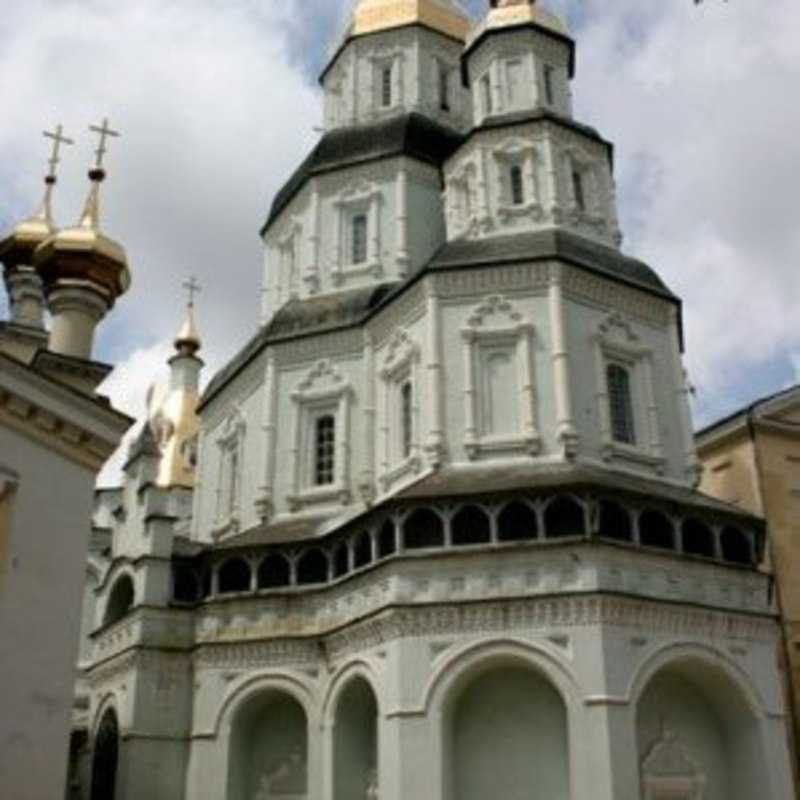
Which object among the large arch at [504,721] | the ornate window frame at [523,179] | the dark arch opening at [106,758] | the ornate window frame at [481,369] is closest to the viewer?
the large arch at [504,721]

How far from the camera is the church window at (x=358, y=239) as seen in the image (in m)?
25.4

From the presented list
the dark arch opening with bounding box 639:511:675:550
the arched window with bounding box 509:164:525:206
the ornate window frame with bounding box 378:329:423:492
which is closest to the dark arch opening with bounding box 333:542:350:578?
the ornate window frame with bounding box 378:329:423:492

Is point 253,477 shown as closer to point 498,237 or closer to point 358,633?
point 358,633

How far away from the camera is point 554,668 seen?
17.0m

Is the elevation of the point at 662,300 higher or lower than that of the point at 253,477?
higher

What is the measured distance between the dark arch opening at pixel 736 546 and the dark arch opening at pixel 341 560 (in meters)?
6.75

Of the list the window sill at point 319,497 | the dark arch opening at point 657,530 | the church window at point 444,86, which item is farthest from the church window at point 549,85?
the dark arch opening at point 657,530

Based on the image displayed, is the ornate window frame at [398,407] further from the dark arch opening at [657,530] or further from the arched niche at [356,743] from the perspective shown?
the dark arch opening at [657,530]

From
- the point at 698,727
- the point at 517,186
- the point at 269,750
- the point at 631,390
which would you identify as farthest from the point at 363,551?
the point at 517,186

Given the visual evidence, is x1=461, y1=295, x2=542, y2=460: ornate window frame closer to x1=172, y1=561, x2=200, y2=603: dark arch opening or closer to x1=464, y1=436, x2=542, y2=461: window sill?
x1=464, y1=436, x2=542, y2=461: window sill

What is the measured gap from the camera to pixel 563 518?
717 inches

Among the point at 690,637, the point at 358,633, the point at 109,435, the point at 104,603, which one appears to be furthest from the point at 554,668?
the point at 104,603

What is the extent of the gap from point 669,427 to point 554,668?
640 centimetres

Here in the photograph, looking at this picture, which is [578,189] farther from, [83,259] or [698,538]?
[83,259]
